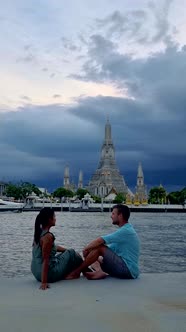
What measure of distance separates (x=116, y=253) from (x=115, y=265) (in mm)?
174

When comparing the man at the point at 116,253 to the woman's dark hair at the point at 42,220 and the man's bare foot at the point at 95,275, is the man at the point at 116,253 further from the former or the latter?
the woman's dark hair at the point at 42,220

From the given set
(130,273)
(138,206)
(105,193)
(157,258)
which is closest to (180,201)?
(138,206)

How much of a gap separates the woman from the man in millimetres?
248

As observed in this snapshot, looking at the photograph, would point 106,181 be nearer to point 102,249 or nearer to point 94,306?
point 102,249

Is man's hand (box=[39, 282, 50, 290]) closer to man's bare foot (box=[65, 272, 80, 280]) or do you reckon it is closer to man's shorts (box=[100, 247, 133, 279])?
man's bare foot (box=[65, 272, 80, 280])

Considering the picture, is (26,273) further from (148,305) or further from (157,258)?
(148,305)

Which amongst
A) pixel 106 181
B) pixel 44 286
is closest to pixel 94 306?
pixel 44 286

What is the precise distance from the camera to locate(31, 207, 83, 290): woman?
21.8 feet

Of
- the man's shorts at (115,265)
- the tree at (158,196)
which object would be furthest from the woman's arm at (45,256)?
the tree at (158,196)

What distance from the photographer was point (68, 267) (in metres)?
7.16

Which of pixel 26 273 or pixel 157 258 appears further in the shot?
pixel 157 258

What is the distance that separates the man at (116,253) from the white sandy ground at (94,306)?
0.52ft

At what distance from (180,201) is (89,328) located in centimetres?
15410

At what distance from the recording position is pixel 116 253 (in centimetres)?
724
